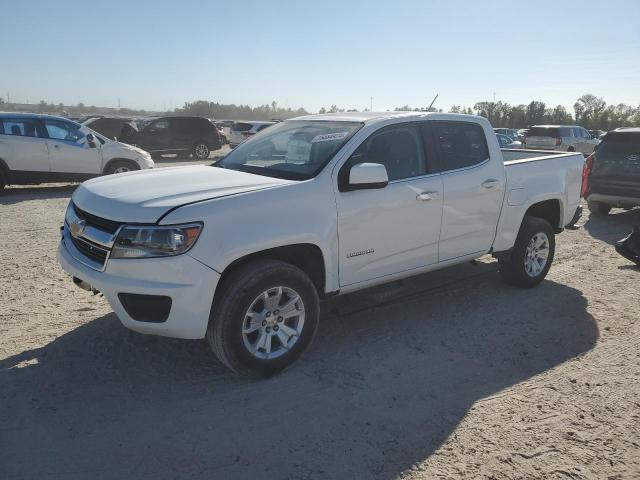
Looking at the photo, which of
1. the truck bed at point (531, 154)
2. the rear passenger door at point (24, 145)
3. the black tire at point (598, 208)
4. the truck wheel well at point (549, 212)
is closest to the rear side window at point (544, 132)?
the black tire at point (598, 208)

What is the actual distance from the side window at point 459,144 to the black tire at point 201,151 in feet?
63.2

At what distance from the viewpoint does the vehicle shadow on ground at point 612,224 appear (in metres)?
8.44

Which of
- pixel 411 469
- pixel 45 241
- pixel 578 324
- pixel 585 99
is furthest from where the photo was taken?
pixel 585 99

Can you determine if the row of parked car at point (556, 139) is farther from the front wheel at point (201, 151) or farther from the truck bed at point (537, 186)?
the truck bed at point (537, 186)

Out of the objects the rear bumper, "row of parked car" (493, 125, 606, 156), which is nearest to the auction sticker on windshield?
the rear bumper

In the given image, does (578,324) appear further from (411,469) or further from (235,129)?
(235,129)

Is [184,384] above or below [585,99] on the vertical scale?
below

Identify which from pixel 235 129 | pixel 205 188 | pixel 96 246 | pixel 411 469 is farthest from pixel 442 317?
pixel 235 129

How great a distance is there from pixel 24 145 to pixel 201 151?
1259 centimetres

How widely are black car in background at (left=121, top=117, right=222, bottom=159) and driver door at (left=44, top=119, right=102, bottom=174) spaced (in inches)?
399

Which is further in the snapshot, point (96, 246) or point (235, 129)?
point (235, 129)

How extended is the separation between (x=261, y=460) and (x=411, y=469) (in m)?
0.81

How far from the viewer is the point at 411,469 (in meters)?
2.75

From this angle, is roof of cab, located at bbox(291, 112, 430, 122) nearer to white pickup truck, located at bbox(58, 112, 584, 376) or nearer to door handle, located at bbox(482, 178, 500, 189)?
white pickup truck, located at bbox(58, 112, 584, 376)
